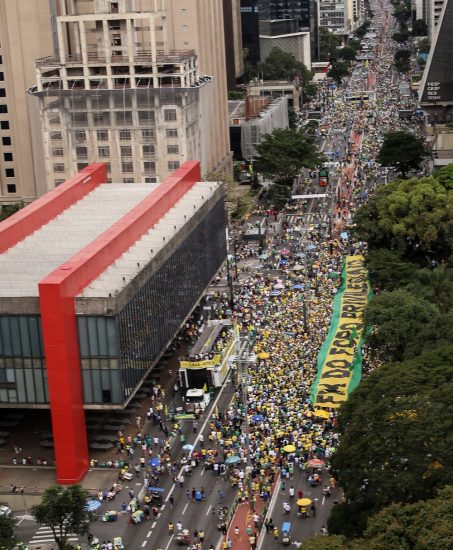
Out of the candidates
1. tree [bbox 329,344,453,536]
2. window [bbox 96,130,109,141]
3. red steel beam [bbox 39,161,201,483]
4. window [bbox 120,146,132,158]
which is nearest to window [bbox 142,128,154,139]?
window [bbox 120,146,132,158]

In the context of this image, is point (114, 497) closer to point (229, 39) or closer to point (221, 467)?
point (221, 467)

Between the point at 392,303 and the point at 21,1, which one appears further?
the point at 21,1

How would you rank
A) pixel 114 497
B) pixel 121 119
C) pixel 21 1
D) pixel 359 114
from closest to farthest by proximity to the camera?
pixel 114 497 < pixel 121 119 < pixel 21 1 < pixel 359 114

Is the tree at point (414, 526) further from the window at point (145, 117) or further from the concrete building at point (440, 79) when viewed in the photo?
the concrete building at point (440, 79)

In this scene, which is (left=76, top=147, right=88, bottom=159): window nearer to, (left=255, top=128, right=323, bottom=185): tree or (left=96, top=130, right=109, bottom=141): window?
(left=96, top=130, right=109, bottom=141): window

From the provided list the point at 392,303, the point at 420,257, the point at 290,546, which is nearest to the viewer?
the point at 290,546

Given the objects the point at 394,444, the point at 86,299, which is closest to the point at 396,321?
the point at 86,299

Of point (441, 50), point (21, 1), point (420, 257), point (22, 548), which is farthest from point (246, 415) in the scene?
point (441, 50)

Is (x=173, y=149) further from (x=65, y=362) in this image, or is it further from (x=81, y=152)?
(x=65, y=362)
